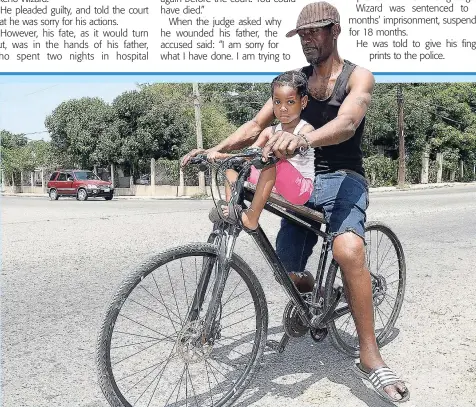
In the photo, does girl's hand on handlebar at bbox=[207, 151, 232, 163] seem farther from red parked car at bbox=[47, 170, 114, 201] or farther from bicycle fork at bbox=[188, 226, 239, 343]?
red parked car at bbox=[47, 170, 114, 201]

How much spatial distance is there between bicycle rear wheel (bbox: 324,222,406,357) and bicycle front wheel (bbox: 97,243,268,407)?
0.62 meters

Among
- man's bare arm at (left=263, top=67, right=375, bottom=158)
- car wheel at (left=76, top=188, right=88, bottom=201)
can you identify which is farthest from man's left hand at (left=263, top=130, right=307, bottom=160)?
car wheel at (left=76, top=188, right=88, bottom=201)

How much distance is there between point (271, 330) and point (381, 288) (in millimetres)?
843

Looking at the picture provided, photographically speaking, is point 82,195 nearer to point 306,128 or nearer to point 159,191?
point 159,191

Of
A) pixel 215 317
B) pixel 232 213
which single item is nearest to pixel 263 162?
pixel 232 213

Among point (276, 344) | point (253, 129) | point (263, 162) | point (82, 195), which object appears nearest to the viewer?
point (263, 162)

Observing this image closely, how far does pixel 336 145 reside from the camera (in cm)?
313

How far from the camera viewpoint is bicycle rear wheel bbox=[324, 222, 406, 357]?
348 centimetres

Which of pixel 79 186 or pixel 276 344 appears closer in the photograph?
pixel 276 344

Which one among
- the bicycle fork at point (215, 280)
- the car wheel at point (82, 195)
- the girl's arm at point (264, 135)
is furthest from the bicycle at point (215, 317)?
the car wheel at point (82, 195)

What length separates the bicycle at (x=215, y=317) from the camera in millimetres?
2492

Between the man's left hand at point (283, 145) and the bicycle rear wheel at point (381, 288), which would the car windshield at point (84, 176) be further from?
the man's left hand at point (283, 145)

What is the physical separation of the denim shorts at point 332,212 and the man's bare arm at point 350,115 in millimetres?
407

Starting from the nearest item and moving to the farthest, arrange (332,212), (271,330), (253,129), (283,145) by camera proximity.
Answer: (283,145) < (332,212) < (253,129) < (271,330)
